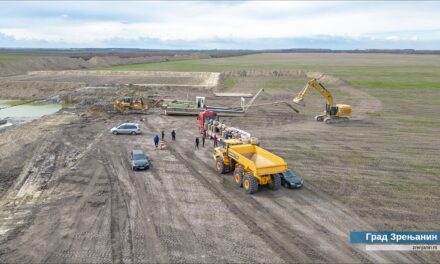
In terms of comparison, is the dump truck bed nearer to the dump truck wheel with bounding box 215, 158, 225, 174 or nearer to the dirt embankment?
the dump truck wheel with bounding box 215, 158, 225, 174

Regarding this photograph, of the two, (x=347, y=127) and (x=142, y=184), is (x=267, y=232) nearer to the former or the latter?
(x=142, y=184)

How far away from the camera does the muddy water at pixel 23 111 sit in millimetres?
46781

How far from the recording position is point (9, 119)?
46.1 meters

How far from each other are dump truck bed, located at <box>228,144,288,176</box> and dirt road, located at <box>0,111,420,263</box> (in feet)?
4.95

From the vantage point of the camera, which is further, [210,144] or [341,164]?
[210,144]

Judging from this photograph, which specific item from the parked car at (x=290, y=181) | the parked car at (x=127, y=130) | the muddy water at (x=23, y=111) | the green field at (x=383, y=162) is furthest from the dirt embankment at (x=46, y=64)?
the parked car at (x=290, y=181)

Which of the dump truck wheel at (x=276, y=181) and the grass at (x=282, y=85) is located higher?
the grass at (x=282, y=85)

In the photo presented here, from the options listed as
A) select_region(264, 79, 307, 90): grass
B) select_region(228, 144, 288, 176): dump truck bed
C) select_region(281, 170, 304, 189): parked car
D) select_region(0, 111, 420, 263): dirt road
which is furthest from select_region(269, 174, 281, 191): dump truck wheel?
select_region(264, 79, 307, 90): grass

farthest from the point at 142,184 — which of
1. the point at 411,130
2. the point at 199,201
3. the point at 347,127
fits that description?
the point at 411,130

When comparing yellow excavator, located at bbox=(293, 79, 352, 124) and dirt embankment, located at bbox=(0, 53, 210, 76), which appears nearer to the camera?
yellow excavator, located at bbox=(293, 79, 352, 124)

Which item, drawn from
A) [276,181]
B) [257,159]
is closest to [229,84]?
[257,159]

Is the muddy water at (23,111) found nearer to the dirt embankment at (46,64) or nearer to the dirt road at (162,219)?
the dirt road at (162,219)

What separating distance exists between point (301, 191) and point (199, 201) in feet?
20.4

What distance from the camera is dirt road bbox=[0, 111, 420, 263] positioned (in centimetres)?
1477
